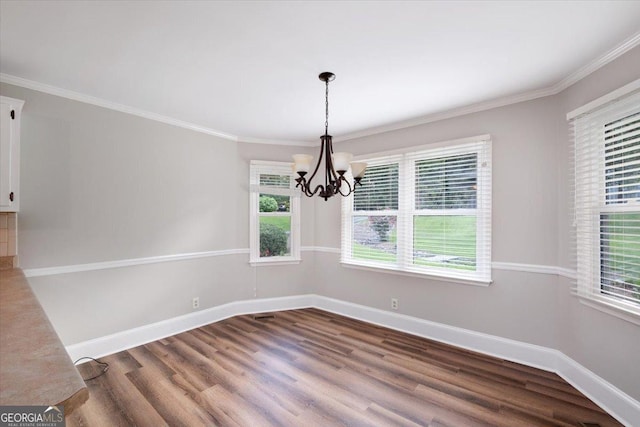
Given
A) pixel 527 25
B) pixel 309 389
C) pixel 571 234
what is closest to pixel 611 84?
pixel 527 25

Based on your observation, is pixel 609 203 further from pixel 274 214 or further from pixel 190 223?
pixel 190 223

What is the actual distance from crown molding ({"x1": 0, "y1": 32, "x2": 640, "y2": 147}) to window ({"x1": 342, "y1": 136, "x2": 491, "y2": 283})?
338 millimetres

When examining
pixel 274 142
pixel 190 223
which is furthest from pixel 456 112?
pixel 190 223

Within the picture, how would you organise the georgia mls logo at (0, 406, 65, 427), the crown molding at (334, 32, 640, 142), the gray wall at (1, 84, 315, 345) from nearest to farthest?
the georgia mls logo at (0, 406, 65, 427), the crown molding at (334, 32, 640, 142), the gray wall at (1, 84, 315, 345)

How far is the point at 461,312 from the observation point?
3230 mm

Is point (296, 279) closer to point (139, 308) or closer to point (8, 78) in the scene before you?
point (139, 308)

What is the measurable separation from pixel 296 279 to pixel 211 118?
8.31 feet

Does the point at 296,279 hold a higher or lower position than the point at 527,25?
lower

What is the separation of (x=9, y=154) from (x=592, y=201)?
14.9 ft

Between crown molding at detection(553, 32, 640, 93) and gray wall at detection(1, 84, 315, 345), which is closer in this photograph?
crown molding at detection(553, 32, 640, 93)

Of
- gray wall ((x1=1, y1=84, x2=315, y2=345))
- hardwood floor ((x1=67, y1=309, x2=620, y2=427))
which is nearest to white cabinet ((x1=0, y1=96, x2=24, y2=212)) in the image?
gray wall ((x1=1, y1=84, x2=315, y2=345))

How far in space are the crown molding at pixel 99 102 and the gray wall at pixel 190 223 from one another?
0.19ft

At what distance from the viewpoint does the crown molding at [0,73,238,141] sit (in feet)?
8.31

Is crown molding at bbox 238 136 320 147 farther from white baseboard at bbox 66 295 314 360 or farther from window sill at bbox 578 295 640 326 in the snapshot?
window sill at bbox 578 295 640 326
